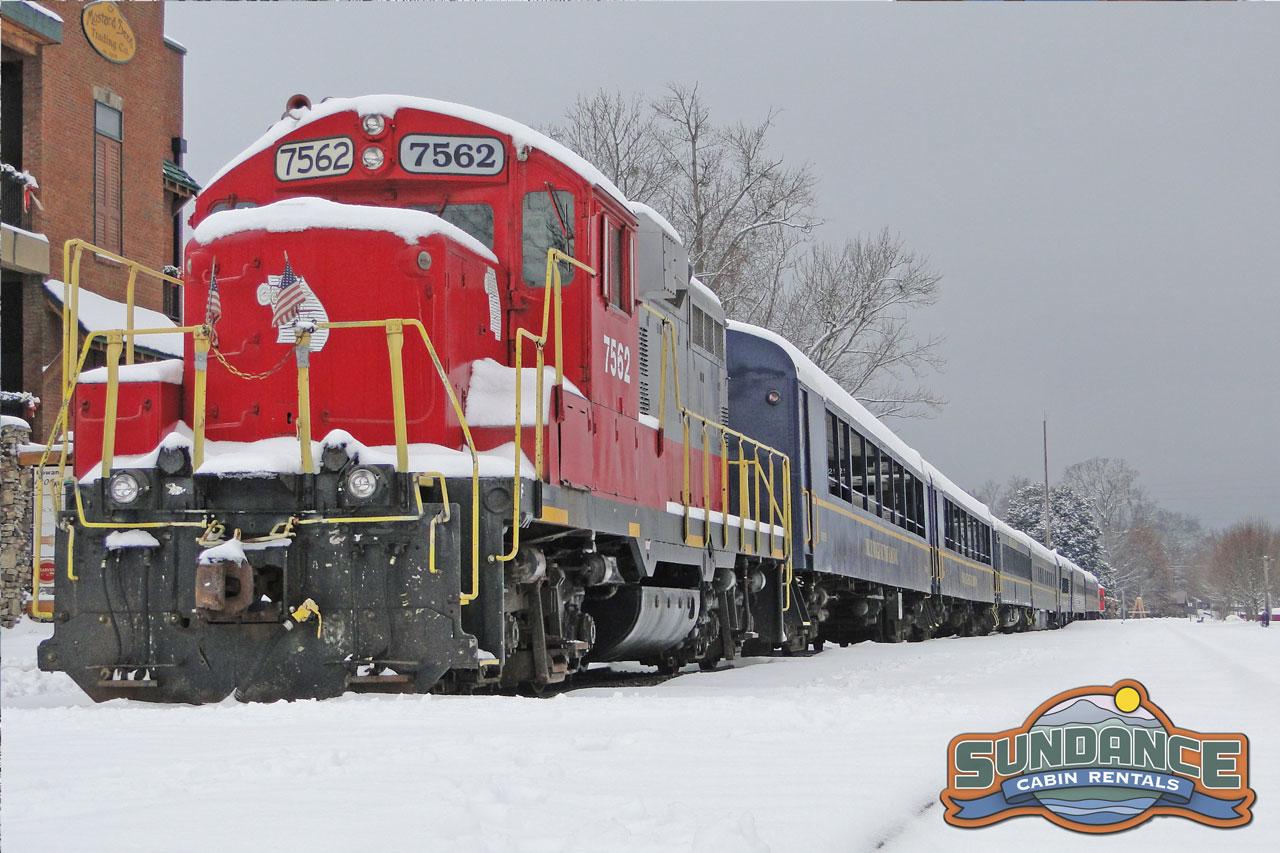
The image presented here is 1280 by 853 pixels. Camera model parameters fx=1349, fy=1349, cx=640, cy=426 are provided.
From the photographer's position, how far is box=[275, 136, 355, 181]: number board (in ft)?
27.3

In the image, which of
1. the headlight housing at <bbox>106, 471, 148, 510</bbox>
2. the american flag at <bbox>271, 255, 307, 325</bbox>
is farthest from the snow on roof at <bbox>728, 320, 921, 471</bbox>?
the headlight housing at <bbox>106, 471, 148, 510</bbox>

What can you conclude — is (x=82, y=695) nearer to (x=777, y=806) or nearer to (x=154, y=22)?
(x=777, y=806)

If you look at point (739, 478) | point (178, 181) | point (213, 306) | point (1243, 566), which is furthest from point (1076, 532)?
point (213, 306)

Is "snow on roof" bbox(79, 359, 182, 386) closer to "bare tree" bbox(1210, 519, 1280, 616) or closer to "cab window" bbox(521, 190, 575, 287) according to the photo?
"cab window" bbox(521, 190, 575, 287)

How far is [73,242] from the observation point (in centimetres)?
719

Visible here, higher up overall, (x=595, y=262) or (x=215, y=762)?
(x=595, y=262)

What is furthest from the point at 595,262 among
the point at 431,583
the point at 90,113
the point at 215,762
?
the point at 90,113

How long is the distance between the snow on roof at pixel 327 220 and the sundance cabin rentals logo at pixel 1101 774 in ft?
16.2

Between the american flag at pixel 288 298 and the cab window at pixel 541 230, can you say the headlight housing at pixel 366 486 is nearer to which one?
the american flag at pixel 288 298

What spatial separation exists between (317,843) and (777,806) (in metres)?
1.28

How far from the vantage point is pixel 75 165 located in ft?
71.5

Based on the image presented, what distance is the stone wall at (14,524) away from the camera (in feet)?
59.4

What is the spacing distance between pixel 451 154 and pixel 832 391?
27.7ft

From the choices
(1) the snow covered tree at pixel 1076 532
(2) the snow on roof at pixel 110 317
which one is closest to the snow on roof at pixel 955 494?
(2) the snow on roof at pixel 110 317
